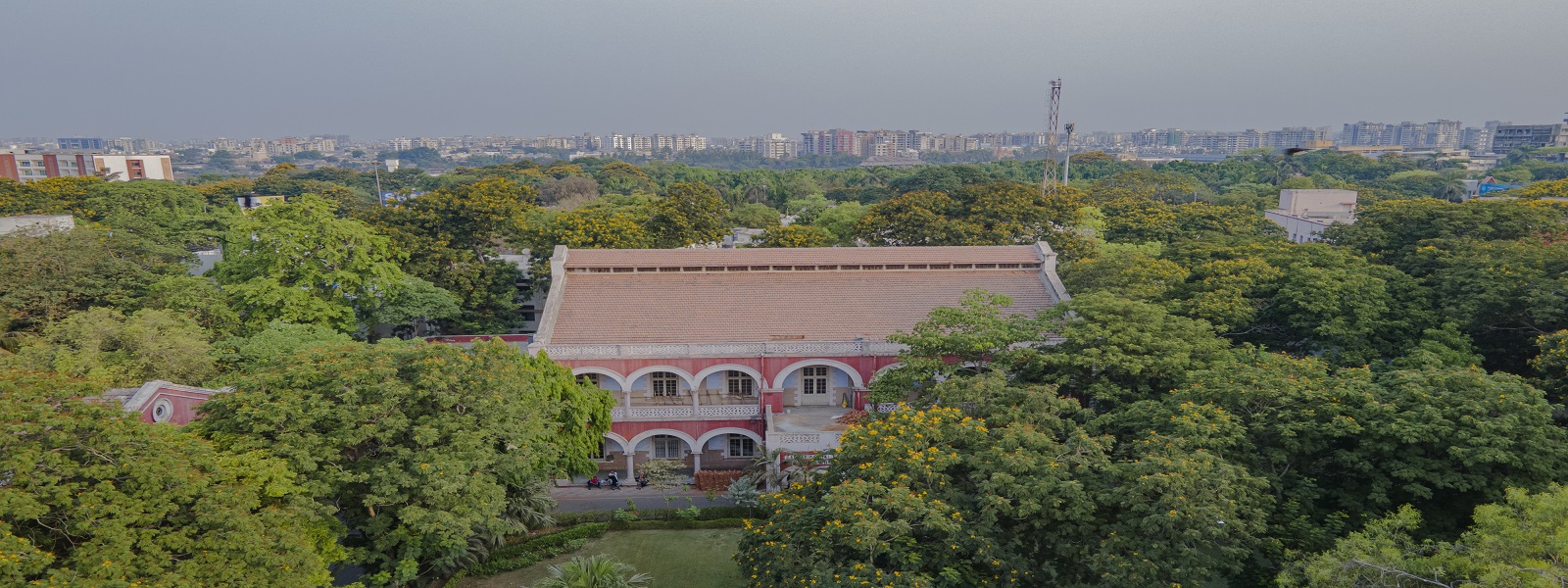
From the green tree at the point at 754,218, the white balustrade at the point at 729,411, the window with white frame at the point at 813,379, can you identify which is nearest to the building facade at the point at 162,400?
the white balustrade at the point at 729,411

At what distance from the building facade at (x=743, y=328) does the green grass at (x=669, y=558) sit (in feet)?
9.81

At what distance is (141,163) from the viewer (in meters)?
88.8

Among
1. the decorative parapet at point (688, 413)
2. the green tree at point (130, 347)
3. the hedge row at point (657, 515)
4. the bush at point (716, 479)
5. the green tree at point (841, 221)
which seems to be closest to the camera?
the green tree at point (130, 347)

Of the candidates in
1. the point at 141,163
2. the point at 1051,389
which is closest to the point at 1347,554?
the point at 1051,389

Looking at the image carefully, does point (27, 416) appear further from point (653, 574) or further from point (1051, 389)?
point (1051, 389)

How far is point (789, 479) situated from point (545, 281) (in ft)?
46.0

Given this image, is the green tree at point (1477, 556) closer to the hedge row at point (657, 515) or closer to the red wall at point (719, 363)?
the red wall at point (719, 363)

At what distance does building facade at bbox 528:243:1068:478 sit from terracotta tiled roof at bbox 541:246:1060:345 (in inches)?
1.6

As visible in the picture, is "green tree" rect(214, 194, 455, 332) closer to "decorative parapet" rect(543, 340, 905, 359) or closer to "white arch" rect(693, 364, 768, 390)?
"decorative parapet" rect(543, 340, 905, 359)

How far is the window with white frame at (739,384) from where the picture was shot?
22.1 metres

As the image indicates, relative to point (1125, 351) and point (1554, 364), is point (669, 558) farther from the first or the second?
point (1554, 364)

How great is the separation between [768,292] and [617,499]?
6708 mm

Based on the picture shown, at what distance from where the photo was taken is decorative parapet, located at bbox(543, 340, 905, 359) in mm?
20719

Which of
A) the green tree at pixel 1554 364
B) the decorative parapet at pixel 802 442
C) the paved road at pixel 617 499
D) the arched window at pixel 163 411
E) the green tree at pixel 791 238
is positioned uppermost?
the green tree at pixel 791 238
